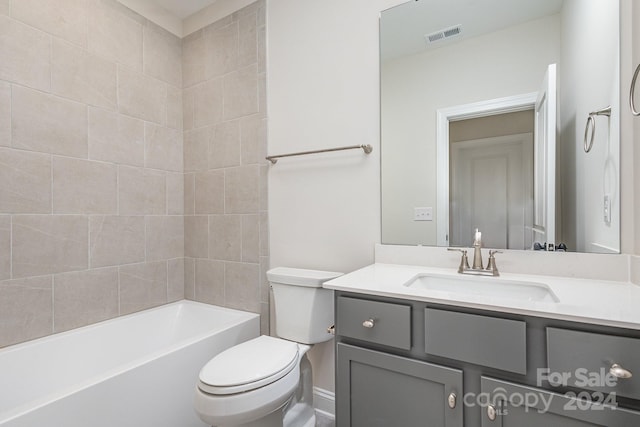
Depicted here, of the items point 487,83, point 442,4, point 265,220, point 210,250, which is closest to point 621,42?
point 487,83

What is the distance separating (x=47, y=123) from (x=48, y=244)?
25.5 inches

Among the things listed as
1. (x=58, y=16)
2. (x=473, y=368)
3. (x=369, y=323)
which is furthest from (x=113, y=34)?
(x=473, y=368)

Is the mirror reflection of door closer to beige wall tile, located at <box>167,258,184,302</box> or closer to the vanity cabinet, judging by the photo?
the vanity cabinet

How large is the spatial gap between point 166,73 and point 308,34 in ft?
3.78

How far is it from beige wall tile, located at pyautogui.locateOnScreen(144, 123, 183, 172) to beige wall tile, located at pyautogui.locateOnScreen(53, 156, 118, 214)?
27cm

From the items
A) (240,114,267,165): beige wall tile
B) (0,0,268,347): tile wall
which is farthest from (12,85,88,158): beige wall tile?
(240,114,267,165): beige wall tile

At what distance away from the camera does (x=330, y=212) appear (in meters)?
1.80

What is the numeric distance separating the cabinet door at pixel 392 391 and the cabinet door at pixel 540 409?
0.07m

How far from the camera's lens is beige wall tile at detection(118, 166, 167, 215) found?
6.64 feet

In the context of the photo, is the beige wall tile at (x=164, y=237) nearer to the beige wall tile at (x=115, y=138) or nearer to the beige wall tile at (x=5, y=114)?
the beige wall tile at (x=115, y=138)

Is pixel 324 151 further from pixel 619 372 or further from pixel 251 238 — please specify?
pixel 619 372

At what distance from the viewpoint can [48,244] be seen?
1.68 meters

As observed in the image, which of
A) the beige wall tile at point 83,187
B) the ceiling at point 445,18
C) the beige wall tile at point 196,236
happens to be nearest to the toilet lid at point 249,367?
the beige wall tile at point 196,236

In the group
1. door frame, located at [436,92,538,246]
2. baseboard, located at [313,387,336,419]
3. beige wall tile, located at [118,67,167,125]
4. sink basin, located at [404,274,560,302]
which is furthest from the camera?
beige wall tile, located at [118,67,167,125]
